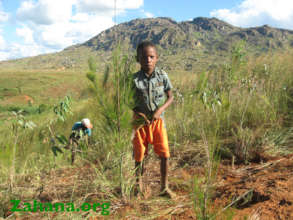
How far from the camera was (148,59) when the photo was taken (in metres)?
1.94

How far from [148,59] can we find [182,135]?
1.57 metres

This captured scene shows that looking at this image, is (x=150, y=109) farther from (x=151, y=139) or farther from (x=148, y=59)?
(x=148, y=59)

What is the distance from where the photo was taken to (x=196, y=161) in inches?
102

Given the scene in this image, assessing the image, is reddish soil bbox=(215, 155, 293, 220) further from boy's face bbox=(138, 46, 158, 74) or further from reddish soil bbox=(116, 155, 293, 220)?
boy's face bbox=(138, 46, 158, 74)

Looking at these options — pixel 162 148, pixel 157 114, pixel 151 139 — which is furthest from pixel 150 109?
pixel 162 148

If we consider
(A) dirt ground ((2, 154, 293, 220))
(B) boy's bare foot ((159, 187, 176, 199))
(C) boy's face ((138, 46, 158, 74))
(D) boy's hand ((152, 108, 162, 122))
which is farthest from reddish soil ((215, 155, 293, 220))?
(C) boy's face ((138, 46, 158, 74))

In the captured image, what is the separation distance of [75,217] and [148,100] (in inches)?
46.2

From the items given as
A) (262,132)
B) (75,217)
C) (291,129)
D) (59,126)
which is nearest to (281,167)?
(262,132)

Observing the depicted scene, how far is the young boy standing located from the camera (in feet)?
6.34

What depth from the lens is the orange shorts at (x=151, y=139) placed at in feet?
6.41

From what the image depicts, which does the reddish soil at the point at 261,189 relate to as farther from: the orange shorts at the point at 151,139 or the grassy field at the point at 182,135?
the orange shorts at the point at 151,139

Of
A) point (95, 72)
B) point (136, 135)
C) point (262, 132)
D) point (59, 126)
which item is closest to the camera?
point (95, 72)

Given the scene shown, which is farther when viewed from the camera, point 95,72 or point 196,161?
point 196,161

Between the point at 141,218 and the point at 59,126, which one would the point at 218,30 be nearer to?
the point at 141,218
